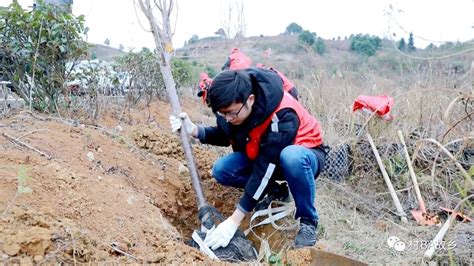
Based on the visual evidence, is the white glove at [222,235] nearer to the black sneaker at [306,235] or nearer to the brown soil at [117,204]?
the brown soil at [117,204]

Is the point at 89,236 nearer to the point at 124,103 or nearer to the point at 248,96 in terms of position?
the point at 248,96

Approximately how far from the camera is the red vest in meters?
2.58

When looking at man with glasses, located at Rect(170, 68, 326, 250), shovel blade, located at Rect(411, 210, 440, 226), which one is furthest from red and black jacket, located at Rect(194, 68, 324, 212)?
shovel blade, located at Rect(411, 210, 440, 226)

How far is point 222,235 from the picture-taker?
8.31ft

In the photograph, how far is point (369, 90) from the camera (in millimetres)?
5867

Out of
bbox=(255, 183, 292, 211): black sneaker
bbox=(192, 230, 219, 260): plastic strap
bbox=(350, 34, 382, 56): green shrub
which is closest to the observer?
bbox=(192, 230, 219, 260): plastic strap

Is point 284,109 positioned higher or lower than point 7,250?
higher

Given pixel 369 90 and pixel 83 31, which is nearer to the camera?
pixel 83 31

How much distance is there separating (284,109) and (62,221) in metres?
1.23

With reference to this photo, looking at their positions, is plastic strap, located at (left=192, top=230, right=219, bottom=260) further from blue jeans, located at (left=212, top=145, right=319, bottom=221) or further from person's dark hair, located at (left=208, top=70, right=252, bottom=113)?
person's dark hair, located at (left=208, top=70, right=252, bottom=113)

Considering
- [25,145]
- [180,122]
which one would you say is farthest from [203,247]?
[25,145]

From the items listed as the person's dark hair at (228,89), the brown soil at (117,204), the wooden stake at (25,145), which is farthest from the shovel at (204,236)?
the wooden stake at (25,145)

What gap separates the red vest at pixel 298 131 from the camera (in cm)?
258

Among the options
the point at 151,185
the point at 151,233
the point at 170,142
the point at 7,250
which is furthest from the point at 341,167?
the point at 7,250
